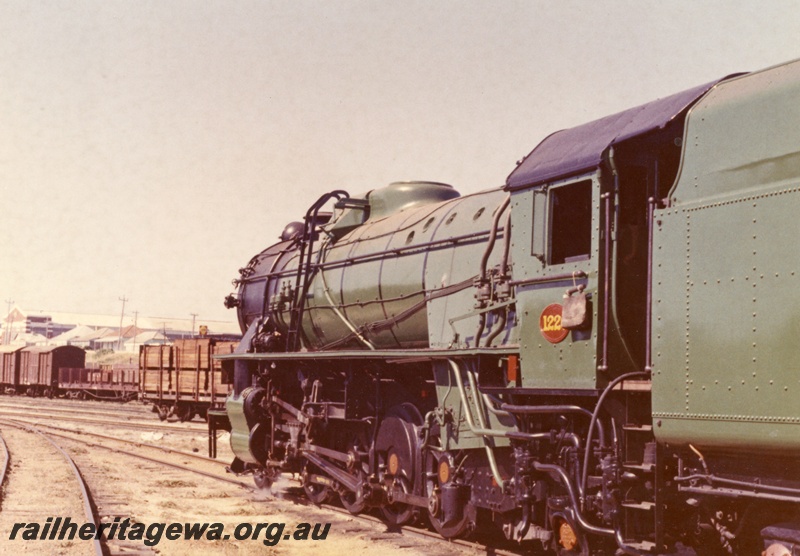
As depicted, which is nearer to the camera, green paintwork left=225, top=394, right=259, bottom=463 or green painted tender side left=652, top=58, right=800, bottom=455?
green painted tender side left=652, top=58, right=800, bottom=455

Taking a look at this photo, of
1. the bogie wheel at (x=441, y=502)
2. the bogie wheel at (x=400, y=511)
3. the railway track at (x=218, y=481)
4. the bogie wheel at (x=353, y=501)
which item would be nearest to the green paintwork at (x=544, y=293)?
the bogie wheel at (x=441, y=502)

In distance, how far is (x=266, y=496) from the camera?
→ 46.0 feet

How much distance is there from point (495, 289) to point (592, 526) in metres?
2.79

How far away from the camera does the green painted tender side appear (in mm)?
5133

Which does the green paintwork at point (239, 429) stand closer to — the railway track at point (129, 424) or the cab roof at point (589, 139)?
the cab roof at point (589, 139)

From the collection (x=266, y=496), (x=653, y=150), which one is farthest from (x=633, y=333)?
(x=266, y=496)

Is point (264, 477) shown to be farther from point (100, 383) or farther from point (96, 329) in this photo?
point (96, 329)

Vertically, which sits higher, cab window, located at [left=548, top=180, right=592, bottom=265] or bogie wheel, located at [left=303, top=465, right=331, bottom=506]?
cab window, located at [left=548, top=180, right=592, bottom=265]

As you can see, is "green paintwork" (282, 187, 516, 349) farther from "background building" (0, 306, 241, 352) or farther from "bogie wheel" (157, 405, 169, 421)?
"background building" (0, 306, 241, 352)

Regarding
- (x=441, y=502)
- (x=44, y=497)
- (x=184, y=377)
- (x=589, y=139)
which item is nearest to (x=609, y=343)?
(x=589, y=139)

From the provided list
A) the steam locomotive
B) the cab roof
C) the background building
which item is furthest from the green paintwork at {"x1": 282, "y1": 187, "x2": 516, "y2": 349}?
the background building

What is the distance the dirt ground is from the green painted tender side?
4.44m

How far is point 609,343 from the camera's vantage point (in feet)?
22.1

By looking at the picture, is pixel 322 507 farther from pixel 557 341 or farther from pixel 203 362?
pixel 203 362
